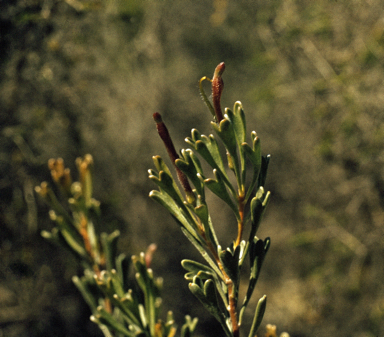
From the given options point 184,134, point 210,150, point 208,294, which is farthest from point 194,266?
point 184,134

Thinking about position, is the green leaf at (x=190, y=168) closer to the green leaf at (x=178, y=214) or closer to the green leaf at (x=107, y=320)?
the green leaf at (x=178, y=214)

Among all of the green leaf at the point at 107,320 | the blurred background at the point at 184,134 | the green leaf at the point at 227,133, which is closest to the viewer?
the green leaf at the point at 227,133

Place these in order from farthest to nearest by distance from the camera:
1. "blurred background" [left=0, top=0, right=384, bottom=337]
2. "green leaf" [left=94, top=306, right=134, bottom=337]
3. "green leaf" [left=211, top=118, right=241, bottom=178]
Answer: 1. "blurred background" [left=0, top=0, right=384, bottom=337]
2. "green leaf" [left=94, top=306, right=134, bottom=337]
3. "green leaf" [left=211, top=118, right=241, bottom=178]

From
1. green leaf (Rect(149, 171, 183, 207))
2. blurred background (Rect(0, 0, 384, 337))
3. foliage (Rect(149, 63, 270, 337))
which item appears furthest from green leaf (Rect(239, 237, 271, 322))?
blurred background (Rect(0, 0, 384, 337))

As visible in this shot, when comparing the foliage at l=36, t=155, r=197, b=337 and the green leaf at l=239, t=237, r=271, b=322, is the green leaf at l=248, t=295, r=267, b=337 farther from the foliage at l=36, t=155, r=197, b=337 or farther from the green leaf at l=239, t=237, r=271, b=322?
the foliage at l=36, t=155, r=197, b=337

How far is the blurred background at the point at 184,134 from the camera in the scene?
47.6 inches

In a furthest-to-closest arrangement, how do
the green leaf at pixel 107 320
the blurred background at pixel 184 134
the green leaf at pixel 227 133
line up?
the blurred background at pixel 184 134 < the green leaf at pixel 107 320 < the green leaf at pixel 227 133

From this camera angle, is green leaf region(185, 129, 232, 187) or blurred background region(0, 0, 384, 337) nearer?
green leaf region(185, 129, 232, 187)

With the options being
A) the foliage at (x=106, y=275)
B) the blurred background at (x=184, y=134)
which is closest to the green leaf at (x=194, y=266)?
the foliage at (x=106, y=275)

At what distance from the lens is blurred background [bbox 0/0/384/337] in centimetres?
121

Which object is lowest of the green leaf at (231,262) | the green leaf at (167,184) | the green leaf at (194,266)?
the green leaf at (231,262)

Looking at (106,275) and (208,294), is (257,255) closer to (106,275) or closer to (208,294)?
(208,294)

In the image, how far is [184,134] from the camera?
217 cm

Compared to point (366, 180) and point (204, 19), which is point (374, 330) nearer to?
point (366, 180)
